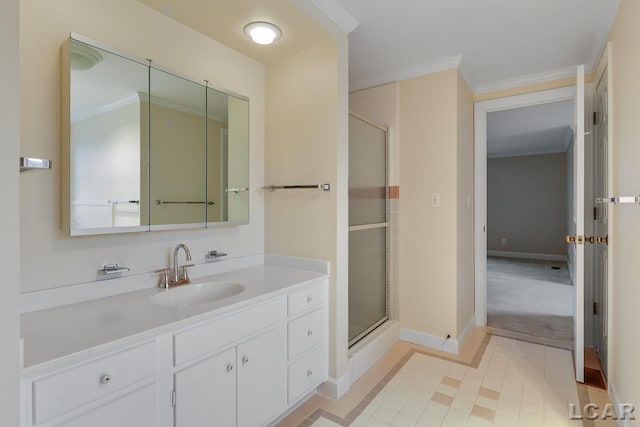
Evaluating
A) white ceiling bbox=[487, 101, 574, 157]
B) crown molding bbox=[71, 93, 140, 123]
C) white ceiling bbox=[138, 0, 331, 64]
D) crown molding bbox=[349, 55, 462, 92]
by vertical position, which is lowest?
crown molding bbox=[71, 93, 140, 123]

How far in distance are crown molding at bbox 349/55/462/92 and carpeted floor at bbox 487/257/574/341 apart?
2.48 meters

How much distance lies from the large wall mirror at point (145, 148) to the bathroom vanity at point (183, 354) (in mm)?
367

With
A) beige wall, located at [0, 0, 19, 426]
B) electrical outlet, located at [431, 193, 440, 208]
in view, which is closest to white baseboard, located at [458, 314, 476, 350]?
electrical outlet, located at [431, 193, 440, 208]

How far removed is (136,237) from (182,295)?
0.37 meters

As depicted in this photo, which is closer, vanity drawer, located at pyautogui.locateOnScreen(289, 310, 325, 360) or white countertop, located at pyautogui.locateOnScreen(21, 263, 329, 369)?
white countertop, located at pyautogui.locateOnScreen(21, 263, 329, 369)

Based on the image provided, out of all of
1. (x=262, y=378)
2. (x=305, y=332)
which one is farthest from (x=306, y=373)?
(x=262, y=378)

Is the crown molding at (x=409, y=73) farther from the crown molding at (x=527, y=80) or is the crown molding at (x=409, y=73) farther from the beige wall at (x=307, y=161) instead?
the beige wall at (x=307, y=161)

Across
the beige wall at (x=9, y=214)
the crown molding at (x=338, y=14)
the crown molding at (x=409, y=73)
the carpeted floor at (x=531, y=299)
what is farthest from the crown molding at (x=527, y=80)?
the beige wall at (x=9, y=214)

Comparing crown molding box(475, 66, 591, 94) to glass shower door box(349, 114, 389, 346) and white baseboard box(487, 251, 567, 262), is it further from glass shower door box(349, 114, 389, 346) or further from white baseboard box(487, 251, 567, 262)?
white baseboard box(487, 251, 567, 262)

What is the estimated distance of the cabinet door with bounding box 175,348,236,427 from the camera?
1.25m

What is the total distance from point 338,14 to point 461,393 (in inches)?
96.9

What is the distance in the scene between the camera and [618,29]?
184 centimetres

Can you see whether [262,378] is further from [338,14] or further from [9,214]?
[338,14]

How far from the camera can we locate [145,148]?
5.35ft
